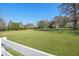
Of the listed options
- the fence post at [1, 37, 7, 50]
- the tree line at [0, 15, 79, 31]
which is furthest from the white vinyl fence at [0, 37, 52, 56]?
the tree line at [0, 15, 79, 31]

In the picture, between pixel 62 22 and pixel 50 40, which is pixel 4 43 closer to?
pixel 50 40

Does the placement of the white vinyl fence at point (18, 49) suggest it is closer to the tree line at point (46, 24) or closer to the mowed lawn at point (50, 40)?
the mowed lawn at point (50, 40)

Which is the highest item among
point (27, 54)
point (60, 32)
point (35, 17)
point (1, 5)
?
point (1, 5)

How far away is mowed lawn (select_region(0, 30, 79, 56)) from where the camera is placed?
5.84 ft

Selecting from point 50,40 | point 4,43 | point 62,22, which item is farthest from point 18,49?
point 62,22

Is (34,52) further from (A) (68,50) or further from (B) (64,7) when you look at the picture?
(B) (64,7)

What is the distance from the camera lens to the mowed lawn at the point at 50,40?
1779 millimetres

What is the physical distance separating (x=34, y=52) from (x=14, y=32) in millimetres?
299

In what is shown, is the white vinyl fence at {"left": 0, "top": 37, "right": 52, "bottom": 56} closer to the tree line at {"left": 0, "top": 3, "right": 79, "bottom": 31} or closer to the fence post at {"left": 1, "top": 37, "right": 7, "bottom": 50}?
the fence post at {"left": 1, "top": 37, "right": 7, "bottom": 50}

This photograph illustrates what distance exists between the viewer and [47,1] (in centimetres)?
181

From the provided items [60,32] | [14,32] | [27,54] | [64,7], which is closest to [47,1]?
[64,7]

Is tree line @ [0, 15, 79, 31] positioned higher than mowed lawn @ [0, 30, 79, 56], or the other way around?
tree line @ [0, 15, 79, 31]

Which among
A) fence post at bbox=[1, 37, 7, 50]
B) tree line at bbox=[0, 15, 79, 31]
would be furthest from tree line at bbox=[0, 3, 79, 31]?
fence post at bbox=[1, 37, 7, 50]

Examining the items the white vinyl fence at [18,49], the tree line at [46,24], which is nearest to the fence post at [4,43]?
the white vinyl fence at [18,49]
